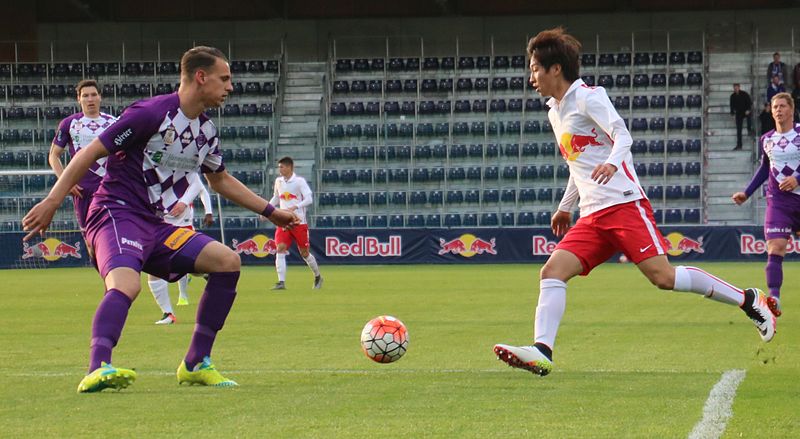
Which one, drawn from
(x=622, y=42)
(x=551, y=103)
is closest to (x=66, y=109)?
(x=622, y=42)

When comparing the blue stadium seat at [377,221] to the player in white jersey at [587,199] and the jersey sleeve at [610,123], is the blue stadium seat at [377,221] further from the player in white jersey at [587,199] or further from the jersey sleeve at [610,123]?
the jersey sleeve at [610,123]

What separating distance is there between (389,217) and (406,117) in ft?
13.6

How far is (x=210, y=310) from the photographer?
24.2ft

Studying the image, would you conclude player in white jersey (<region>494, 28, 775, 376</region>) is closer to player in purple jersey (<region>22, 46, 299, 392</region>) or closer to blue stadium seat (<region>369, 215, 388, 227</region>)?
player in purple jersey (<region>22, 46, 299, 392</region>)

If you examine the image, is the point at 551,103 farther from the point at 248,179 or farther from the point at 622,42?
the point at 622,42

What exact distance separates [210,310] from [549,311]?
208cm

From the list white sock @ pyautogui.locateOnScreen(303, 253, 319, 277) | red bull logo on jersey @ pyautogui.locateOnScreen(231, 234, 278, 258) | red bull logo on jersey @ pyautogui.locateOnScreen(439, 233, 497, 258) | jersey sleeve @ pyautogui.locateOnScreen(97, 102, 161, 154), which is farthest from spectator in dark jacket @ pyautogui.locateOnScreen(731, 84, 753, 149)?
jersey sleeve @ pyautogui.locateOnScreen(97, 102, 161, 154)

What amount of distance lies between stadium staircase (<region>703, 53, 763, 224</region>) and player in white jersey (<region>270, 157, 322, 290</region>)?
51.0 ft

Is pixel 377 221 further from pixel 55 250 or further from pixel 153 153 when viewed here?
pixel 153 153

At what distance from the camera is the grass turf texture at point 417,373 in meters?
5.74

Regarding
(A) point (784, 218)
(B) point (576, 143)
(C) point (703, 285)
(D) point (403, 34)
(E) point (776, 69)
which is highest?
(D) point (403, 34)

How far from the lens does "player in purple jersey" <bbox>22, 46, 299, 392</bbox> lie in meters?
6.90

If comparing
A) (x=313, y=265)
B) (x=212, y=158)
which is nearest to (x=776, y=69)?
(x=313, y=265)

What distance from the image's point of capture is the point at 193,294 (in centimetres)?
1931
